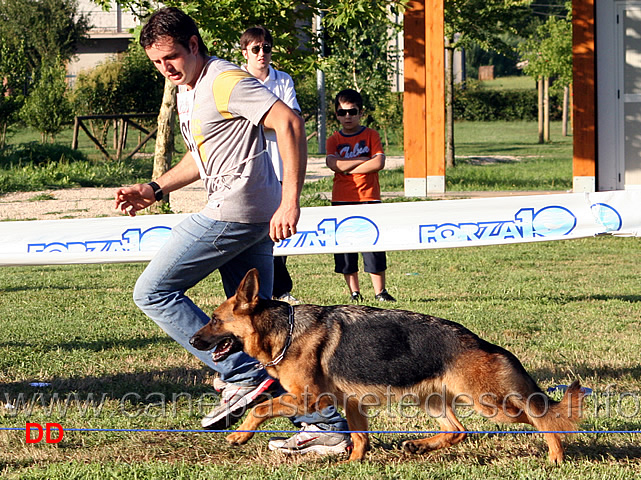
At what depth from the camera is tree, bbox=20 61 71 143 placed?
25.8 meters

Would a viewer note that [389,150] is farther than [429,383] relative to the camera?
Yes

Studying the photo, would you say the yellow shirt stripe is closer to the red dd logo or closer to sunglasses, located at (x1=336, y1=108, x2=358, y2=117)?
the red dd logo

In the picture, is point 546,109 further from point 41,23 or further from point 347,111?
point 347,111

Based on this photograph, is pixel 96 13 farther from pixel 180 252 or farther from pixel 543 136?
pixel 180 252

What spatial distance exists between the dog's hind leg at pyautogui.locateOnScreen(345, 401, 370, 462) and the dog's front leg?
36cm

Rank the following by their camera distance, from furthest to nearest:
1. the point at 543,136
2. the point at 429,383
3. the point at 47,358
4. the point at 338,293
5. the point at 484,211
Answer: the point at 543,136 → the point at 338,293 → the point at 484,211 → the point at 47,358 → the point at 429,383

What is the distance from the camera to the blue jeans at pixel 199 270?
13.5ft

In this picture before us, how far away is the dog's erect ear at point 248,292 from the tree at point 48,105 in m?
23.3

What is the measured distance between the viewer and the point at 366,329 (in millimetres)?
4145

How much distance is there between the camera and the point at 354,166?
26.7 ft

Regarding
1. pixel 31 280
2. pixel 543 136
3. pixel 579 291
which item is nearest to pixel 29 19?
pixel 543 136

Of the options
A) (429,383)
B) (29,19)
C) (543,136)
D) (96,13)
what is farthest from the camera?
(96,13)

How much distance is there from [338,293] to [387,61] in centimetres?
2483

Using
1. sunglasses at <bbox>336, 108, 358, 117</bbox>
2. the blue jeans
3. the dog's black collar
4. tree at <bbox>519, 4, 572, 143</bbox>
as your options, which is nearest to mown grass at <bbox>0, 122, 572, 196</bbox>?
tree at <bbox>519, 4, 572, 143</bbox>
